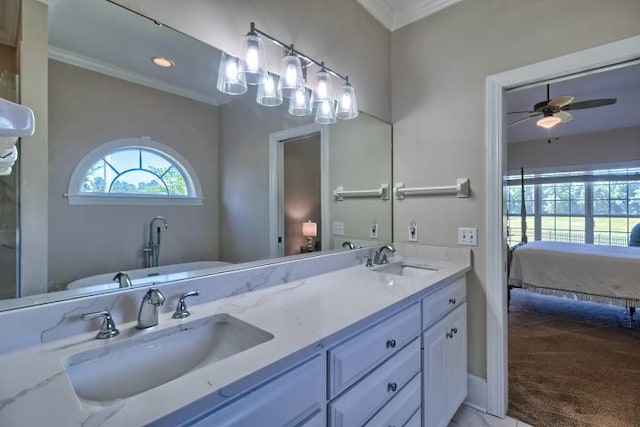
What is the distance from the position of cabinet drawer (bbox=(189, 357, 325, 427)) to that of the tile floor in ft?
4.48

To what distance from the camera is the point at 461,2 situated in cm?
204

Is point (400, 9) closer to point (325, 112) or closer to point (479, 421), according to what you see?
point (325, 112)

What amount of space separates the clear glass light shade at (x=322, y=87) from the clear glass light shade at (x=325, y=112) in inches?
1.4

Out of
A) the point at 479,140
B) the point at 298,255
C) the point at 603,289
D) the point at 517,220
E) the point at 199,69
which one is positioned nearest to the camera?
the point at 199,69

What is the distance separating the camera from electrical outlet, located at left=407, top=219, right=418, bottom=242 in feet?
7.32

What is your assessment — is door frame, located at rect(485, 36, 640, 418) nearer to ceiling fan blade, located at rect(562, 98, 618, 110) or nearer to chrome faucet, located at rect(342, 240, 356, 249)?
chrome faucet, located at rect(342, 240, 356, 249)

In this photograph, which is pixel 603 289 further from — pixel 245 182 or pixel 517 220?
pixel 245 182

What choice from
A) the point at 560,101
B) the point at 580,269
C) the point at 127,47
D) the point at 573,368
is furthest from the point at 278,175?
the point at 580,269

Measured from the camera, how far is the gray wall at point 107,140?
0.99 meters

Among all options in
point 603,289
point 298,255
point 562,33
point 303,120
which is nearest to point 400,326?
point 298,255

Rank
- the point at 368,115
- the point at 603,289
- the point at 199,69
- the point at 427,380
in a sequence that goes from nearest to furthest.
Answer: the point at 199,69 < the point at 427,380 < the point at 368,115 < the point at 603,289

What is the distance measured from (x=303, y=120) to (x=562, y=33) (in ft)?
4.79

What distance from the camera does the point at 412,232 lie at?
2248 mm

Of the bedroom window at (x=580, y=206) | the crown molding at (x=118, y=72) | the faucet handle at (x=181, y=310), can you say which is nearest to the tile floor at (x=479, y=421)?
the faucet handle at (x=181, y=310)
